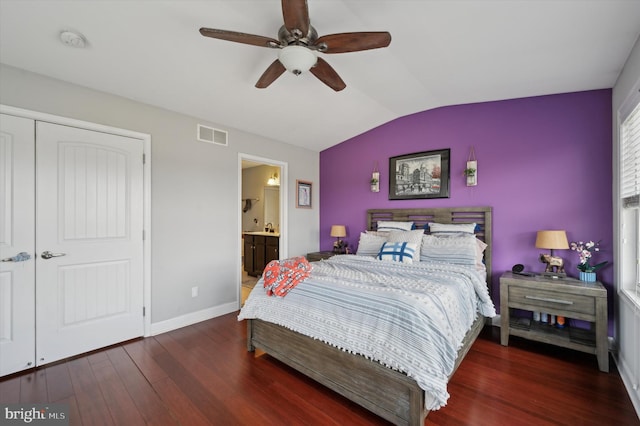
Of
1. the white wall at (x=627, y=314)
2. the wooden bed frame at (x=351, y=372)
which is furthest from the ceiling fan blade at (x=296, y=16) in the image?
the white wall at (x=627, y=314)

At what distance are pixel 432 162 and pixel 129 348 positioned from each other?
13.5 ft

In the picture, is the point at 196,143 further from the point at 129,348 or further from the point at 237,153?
the point at 129,348

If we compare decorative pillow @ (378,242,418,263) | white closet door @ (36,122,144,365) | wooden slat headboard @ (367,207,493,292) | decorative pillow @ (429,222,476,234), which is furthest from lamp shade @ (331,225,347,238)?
white closet door @ (36,122,144,365)

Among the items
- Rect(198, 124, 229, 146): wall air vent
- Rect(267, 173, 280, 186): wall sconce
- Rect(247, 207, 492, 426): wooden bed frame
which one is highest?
Rect(198, 124, 229, 146): wall air vent

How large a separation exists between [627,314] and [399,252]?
1842 mm

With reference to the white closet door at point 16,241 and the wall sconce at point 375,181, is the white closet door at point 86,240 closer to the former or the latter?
the white closet door at point 16,241

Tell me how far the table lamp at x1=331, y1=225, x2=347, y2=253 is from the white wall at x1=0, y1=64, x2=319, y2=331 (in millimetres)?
1530

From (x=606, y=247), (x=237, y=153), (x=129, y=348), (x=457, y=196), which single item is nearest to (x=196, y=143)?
(x=237, y=153)

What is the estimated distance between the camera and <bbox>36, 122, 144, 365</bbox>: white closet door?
93.9 inches

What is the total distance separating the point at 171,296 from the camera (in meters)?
3.13

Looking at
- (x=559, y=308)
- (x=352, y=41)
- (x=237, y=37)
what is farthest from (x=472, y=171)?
(x=237, y=37)

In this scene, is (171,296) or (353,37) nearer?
(353,37)

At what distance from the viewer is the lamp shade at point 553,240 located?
8.62 feet

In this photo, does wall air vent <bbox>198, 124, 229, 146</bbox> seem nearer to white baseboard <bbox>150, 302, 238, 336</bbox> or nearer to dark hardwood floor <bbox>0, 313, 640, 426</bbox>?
white baseboard <bbox>150, 302, 238, 336</bbox>
